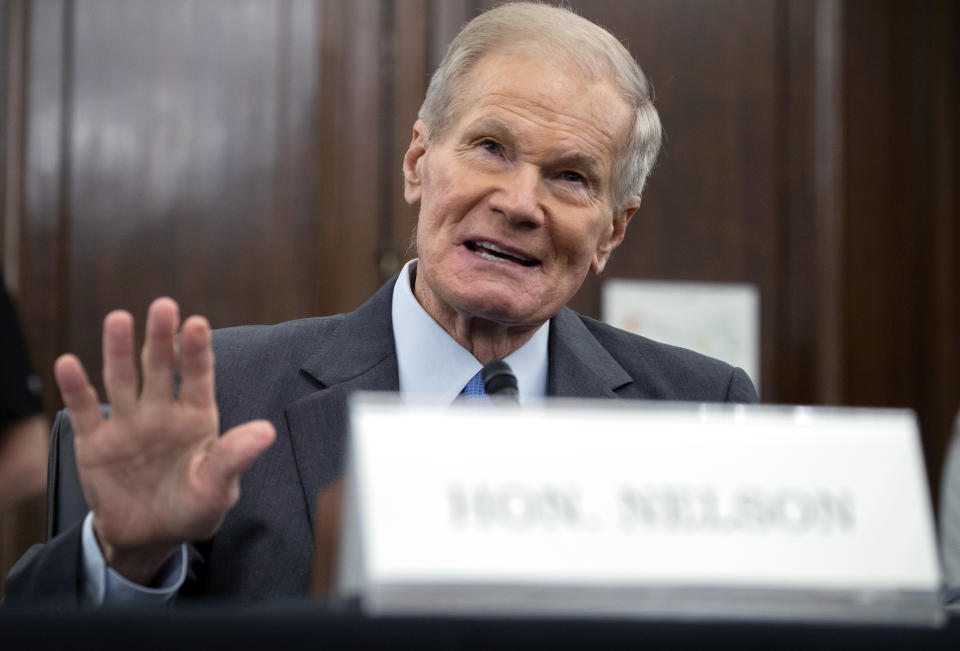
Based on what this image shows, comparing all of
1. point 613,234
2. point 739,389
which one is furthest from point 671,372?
point 613,234

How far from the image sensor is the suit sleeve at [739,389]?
1.71 metres

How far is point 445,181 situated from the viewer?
1567mm

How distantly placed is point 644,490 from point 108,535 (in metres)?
0.52

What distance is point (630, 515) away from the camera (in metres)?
0.66

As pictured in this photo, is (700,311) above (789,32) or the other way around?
the other way around

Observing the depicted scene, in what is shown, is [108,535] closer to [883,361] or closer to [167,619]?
[167,619]

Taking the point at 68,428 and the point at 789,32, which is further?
the point at 789,32

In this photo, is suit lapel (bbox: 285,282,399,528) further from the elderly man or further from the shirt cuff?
Result: the shirt cuff

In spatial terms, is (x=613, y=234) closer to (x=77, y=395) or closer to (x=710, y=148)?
(x=77, y=395)

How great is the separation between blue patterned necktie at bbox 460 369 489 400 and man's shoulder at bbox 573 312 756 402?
0.25m

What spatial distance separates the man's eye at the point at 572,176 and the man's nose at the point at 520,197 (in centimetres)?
6

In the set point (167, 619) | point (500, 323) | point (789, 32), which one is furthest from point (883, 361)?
point (167, 619)

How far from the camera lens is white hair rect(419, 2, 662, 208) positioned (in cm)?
157

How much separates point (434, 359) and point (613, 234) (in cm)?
41
